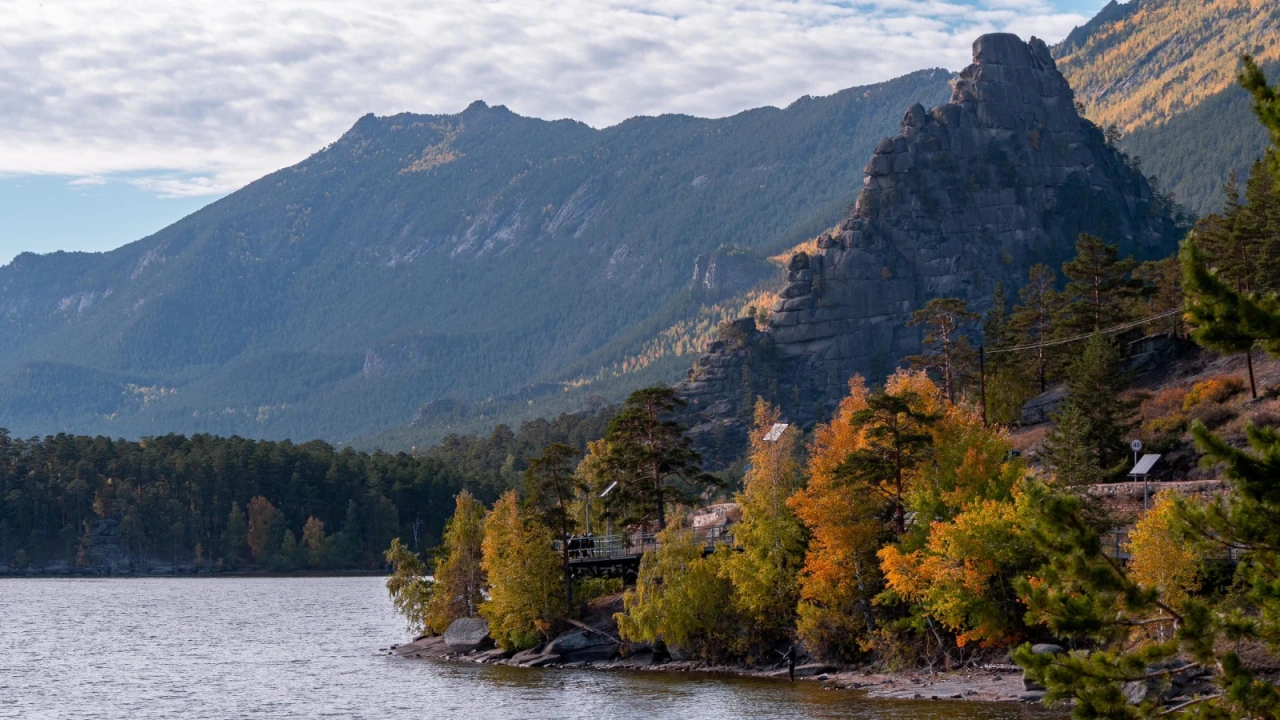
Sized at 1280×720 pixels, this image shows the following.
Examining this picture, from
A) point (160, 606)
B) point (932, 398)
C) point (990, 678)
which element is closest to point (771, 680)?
point (990, 678)

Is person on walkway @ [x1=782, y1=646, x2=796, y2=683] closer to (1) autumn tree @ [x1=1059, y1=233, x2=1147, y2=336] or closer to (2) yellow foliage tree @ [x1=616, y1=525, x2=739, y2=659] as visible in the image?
(2) yellow foliage tree @ [x1=616, y1=525, x2=739, y2=659]

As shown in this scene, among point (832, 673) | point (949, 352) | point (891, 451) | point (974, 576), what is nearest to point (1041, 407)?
point (949, 352)

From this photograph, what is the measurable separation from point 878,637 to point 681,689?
10115 mm

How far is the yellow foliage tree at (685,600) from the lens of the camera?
76.7 metres

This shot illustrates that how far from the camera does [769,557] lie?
75438 mm

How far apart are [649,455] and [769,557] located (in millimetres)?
13993

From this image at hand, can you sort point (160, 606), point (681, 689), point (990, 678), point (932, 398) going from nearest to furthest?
point (990, 678) < point (681, 689) < point (932, 398) < point (160, 606)

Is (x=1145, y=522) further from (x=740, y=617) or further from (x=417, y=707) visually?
(x=417, y=707)

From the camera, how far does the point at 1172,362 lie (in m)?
110

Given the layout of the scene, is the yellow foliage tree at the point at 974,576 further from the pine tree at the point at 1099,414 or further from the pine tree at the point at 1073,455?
the pine tree at the point at 1099,414

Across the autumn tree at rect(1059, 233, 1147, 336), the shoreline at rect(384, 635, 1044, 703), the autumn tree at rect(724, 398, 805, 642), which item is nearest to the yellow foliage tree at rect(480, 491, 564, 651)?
the shoreline at rect(384, 635, 1044, 703)

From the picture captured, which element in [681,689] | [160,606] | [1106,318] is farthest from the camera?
[160,606]

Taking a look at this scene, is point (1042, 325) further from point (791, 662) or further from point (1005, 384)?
point (791, 662)

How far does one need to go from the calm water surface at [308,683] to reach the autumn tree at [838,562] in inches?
169
